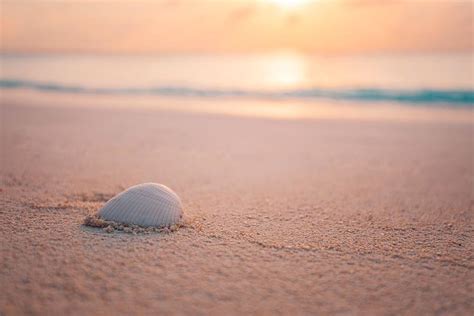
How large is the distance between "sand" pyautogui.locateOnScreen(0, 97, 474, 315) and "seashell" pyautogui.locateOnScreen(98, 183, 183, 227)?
Result: 13 centimetres

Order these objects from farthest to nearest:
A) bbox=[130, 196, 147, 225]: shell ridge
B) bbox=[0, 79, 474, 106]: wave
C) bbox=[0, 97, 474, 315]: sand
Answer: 1. bbox=[0, 79, 474, 106]: wave
2. bbox=[130, 196, 147, 225]: shell ridge
3. bbox=[0, 97, 474, 315]: sand

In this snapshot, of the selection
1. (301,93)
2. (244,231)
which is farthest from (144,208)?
(301,93)

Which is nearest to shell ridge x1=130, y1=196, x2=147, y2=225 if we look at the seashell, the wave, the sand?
the seashell

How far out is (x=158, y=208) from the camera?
2729 mm

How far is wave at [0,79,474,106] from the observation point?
14703 millimetres

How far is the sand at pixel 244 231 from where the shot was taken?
1971mm

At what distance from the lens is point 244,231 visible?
2834mm

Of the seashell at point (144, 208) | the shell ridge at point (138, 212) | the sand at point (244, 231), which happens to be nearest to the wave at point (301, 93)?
the sand at point (244, 231)

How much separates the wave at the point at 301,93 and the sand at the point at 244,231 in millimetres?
9299

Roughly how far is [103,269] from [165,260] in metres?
0.32

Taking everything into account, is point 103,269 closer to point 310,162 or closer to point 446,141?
point 310,162

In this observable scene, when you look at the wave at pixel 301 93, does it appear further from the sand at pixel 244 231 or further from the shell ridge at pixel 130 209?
the shell ridge at pixel 130 209

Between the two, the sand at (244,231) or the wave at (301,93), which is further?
the wave at (301,93)

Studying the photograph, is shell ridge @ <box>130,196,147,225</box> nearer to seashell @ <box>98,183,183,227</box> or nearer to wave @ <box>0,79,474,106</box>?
seashell @ <box>98,183,183,227</box>
